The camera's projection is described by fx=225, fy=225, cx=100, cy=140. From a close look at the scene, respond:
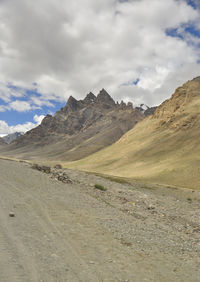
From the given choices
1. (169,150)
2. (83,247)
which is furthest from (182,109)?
(83,247)

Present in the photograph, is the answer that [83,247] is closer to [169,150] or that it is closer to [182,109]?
[169,150]

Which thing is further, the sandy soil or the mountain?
the mountain

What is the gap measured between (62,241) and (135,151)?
104290 millimetres

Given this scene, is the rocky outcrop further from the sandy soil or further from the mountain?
the sandy soil

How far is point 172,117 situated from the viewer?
125625 mm

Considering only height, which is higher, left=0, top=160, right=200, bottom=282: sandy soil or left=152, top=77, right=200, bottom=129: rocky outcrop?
left=152, top=77, right=200, bottom=129: rocky outcrop

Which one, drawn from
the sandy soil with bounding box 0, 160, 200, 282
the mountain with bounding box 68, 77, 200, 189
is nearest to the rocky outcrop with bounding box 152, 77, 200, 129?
the mountain with bounding box 68, 77, 200, 189

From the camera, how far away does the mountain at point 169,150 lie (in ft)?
214

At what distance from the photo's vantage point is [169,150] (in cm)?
9519

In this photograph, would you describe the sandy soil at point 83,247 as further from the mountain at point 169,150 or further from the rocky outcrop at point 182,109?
the rocky outcrop at point 182,109

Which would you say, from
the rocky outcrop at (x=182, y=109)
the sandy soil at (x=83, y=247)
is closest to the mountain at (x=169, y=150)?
the rocky outcrop at (x=182, y=109)

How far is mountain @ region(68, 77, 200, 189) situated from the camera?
214ft

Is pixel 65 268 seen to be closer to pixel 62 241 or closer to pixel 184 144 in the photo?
pixel 62 241

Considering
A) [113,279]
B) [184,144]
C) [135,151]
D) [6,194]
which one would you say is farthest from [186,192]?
[135,151]
